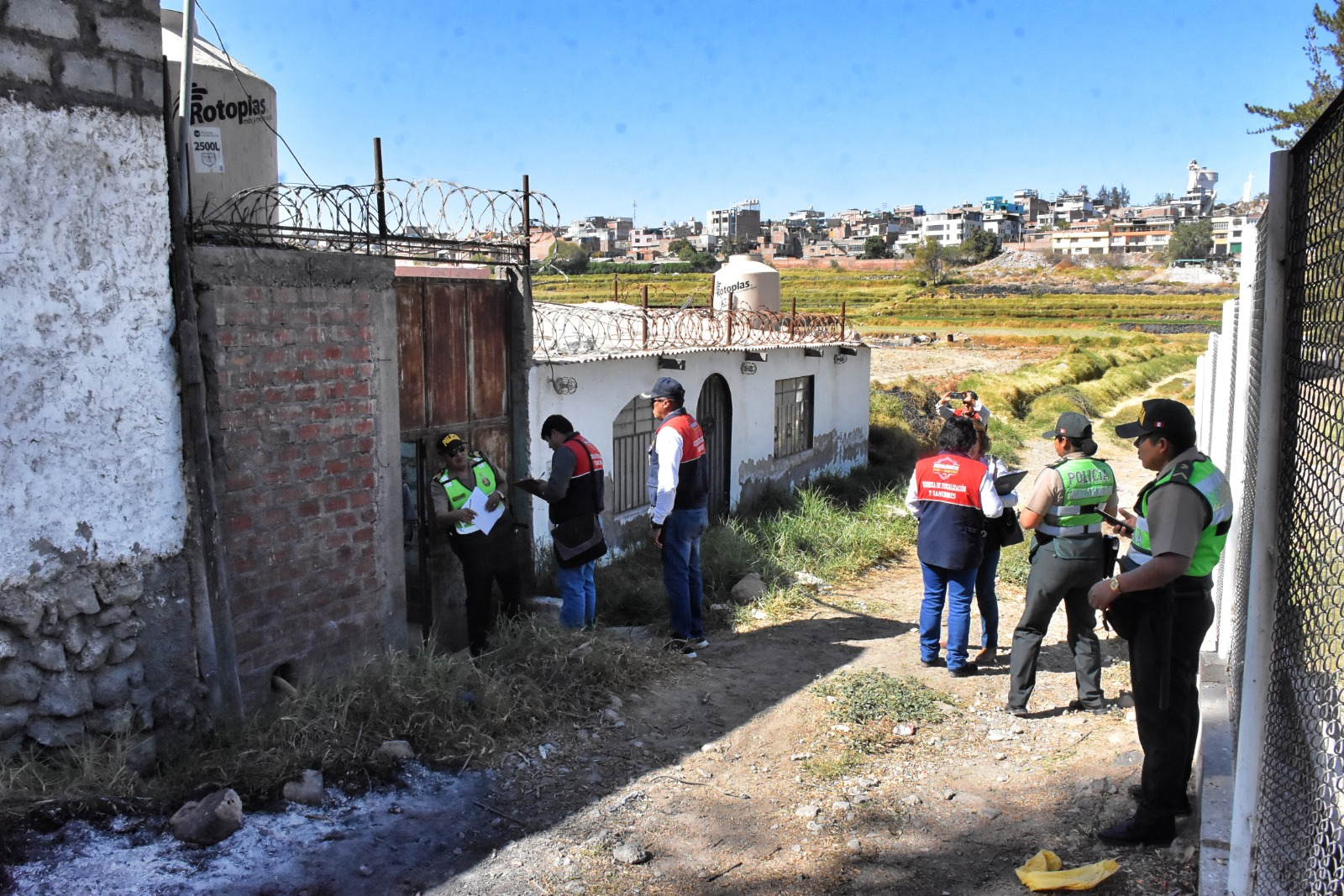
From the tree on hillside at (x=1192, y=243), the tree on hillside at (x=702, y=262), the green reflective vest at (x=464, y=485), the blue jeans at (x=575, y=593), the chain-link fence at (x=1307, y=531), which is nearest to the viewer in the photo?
the chain-link fence at (x=1307, y=531)

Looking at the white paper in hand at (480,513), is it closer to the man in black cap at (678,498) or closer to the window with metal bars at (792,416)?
the man in black cap at (678,498)

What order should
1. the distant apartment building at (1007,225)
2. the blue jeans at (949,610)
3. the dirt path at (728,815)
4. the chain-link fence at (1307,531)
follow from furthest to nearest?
the distant apartment building at (1007,225) < the blue jeans at (949,610) < the dirt path at (728,815) < the chain-link fence at (1307,531)

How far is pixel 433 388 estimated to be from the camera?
22.7ft

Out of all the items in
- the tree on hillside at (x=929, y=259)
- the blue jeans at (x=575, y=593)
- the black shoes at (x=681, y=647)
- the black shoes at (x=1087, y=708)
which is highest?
the tree on hillside at (x=929, y=259)

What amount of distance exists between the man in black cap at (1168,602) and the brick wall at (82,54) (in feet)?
14.0

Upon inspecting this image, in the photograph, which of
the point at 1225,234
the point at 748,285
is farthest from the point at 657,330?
the point at 1225,234

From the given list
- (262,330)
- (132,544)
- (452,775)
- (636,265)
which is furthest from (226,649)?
(636,265)

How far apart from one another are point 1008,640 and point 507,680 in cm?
368

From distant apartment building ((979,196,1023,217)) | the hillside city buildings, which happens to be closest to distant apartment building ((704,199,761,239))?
the hillside city buildings

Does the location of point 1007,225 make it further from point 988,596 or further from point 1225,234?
point 988,596

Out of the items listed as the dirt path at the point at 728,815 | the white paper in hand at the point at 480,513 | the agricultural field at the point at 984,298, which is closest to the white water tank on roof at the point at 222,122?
the white paper in hand at the point at 480,513

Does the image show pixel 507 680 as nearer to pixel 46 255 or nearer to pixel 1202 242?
pixel 46 255

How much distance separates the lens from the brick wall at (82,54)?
3.72 metres

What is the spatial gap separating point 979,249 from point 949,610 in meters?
104
